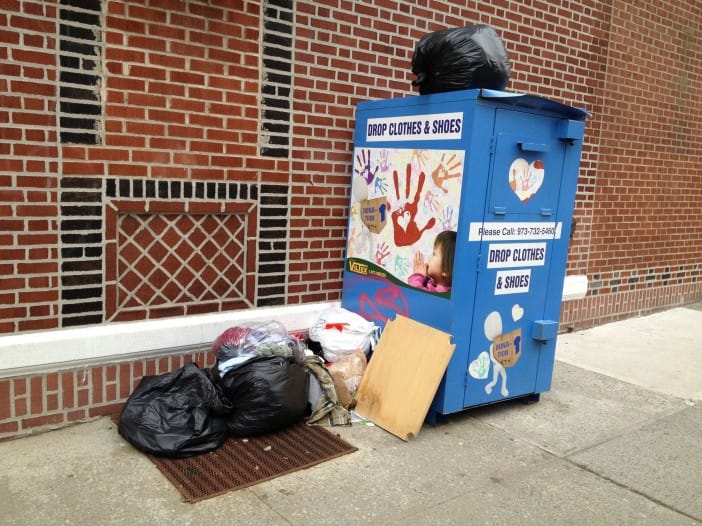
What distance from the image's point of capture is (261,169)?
4.38 metres

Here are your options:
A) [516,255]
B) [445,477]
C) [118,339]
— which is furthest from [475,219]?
[118,339]

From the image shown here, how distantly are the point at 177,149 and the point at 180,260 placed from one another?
28.7 inches

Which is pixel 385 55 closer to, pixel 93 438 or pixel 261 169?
pixel 261 169

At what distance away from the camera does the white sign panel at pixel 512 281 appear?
4180 mm

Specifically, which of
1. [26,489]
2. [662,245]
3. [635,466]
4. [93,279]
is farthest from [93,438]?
[662,245]

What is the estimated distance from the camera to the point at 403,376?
4066 mm

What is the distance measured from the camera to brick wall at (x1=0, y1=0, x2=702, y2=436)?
11.7ft

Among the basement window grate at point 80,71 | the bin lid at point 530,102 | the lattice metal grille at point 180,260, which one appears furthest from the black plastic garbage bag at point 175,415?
the bin lid at point 530,102

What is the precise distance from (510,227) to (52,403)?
3107 millimetres

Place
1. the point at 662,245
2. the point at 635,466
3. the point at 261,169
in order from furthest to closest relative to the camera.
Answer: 1. the point at 662,245
2. the point at 261,169
3. the point at 635,466

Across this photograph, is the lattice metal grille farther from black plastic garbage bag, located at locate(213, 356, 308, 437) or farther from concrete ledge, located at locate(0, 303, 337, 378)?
black plastic garbage bag, located at locate(213, 356, 308, 437)

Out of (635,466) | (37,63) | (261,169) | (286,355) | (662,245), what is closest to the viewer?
(37,63)

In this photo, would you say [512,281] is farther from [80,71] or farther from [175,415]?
[80,71]

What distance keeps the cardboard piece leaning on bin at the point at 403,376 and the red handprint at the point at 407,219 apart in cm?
56
